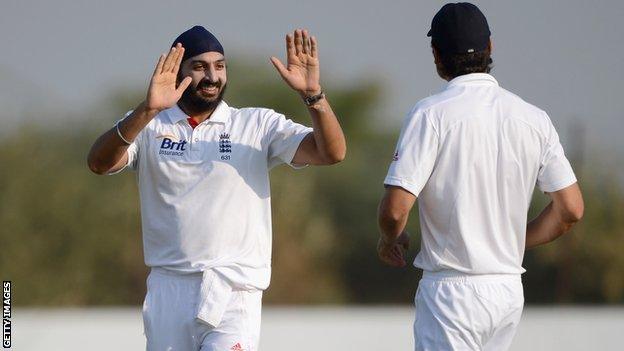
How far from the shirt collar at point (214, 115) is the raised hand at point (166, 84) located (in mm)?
321

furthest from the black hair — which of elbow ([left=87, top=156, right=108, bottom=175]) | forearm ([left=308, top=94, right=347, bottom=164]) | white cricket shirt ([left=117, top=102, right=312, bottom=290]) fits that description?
elbow ([left=87, top=156, right=108, bottom=175])

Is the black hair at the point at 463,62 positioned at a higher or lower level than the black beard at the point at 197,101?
higher

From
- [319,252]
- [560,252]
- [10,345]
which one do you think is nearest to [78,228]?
[319,252]

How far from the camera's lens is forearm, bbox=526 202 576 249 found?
4.96 metres

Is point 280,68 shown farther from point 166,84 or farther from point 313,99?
point 166,84

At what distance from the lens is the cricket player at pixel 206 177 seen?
17.2 ft

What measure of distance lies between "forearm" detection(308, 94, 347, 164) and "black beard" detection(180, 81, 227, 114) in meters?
0.56

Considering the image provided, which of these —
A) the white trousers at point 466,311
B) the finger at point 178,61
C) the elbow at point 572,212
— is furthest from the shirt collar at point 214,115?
the elbow at point 572,212

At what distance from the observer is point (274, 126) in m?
5.57

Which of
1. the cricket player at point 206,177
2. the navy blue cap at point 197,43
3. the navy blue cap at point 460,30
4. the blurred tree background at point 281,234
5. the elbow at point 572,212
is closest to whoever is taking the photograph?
the navy blue cap at point 460,30

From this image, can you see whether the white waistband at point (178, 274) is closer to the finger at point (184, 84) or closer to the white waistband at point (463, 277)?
the finger at point (184, 84)

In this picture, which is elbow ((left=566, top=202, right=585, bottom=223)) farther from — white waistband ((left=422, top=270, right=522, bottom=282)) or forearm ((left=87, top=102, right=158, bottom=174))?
forearm ((left=87, top=102, right=158, bottom=174))

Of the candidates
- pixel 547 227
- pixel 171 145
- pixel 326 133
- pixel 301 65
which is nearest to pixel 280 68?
pixel 301 65

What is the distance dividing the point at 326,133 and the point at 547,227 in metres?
1.00
